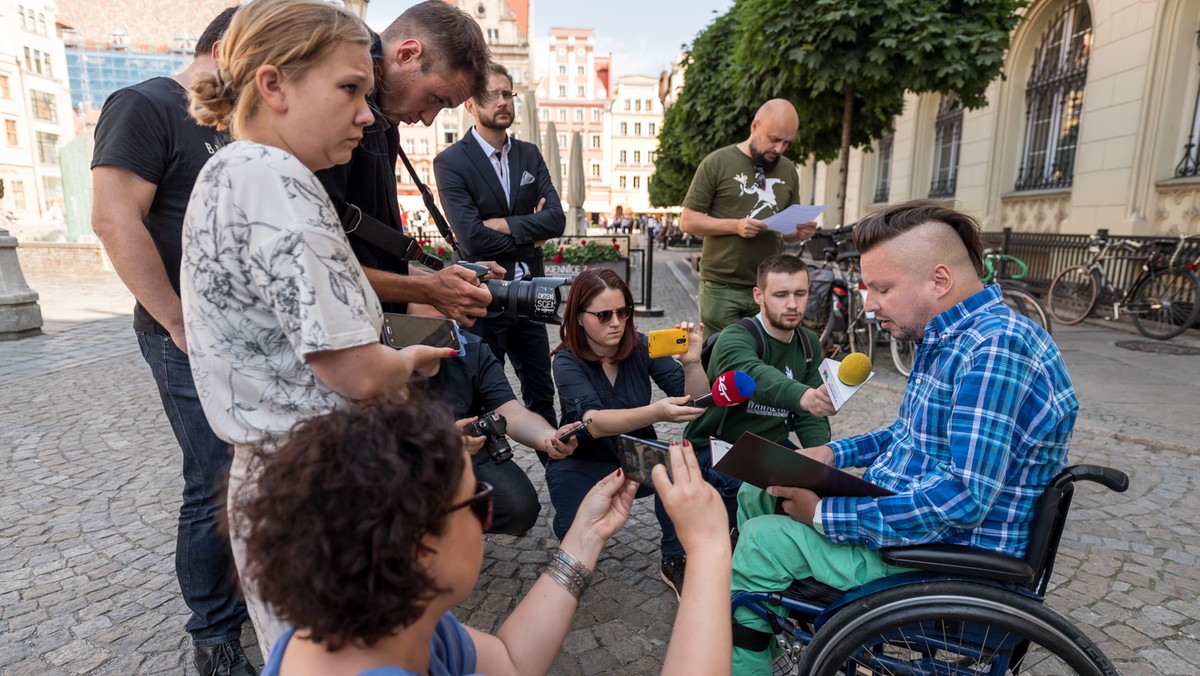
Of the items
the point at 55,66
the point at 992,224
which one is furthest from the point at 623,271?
the point at 55,66

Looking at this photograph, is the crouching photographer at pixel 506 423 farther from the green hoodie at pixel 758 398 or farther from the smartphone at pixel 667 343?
the green hoodie at pixel 758 398

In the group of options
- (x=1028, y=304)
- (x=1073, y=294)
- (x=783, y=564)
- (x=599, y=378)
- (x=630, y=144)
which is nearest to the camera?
(x=783, y=564)

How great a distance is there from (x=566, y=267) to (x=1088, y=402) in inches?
239

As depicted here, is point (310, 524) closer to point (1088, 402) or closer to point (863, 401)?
point (863, 401)

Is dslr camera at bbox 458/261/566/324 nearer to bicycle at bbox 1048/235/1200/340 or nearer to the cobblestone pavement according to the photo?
the cobblestone pavement

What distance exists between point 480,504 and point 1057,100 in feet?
45.4

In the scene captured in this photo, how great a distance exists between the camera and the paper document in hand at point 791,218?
383cm

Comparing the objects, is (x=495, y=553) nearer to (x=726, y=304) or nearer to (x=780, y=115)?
(x=726, y=304)

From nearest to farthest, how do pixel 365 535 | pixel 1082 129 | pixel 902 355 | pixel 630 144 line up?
pixel 365 535
pixel 902 355
pixel 1082 129
pixel 630 144

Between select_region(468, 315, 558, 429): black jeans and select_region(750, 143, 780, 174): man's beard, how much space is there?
181 centimetres

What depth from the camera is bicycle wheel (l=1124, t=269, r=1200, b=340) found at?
7.62 m

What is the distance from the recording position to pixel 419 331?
5.52 feet

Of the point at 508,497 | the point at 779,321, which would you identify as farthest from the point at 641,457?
the point at 779,321

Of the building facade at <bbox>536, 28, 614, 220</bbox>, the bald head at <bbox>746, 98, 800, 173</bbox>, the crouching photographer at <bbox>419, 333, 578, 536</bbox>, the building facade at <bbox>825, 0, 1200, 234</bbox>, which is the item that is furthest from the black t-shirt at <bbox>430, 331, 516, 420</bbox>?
the building facade at <bbox>536, 28, 614, 220</bbox>
